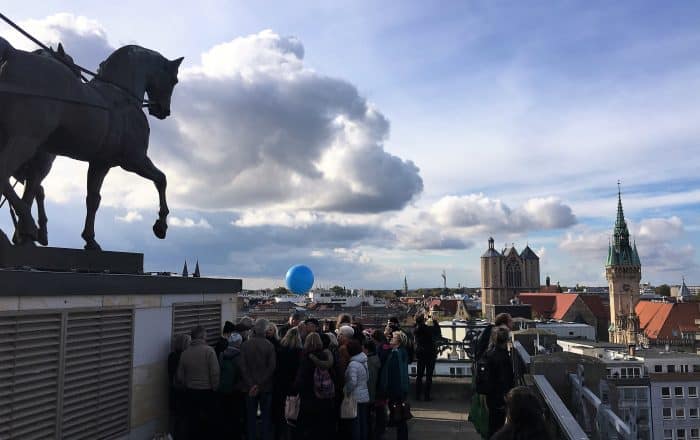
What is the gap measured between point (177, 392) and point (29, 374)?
2.16m

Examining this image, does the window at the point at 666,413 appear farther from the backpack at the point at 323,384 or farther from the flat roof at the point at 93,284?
the backpack at the point at 323,384

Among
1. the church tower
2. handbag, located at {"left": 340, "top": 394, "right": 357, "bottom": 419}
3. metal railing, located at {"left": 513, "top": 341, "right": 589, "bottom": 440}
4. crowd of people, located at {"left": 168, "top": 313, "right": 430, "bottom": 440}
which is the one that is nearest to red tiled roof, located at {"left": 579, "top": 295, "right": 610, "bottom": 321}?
the church tower

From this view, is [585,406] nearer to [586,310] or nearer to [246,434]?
[246,434]

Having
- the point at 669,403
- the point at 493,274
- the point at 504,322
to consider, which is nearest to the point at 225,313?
the point at 504,322

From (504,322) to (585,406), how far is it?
2.03 m

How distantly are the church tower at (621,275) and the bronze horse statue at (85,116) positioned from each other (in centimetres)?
11080

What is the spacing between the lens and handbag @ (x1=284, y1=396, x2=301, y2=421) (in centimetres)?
666

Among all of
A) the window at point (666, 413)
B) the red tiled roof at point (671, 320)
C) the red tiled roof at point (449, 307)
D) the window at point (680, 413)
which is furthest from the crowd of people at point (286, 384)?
the red tiled roof at point (449, 307)

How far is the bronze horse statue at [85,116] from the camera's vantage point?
652 cm

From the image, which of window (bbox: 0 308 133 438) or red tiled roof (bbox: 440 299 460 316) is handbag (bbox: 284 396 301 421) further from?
red tiled roof (bbox: 440 299 460 316)

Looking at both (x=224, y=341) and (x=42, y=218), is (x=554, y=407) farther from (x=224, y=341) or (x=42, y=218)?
(x=42, y=218)

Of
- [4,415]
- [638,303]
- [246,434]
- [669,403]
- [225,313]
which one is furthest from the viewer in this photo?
[638,303]

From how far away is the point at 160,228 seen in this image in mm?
9188

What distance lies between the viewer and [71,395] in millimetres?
5773
